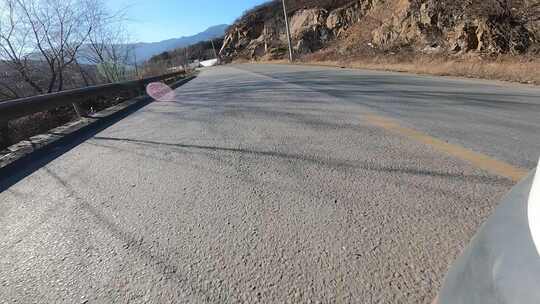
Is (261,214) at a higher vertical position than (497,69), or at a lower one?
higher

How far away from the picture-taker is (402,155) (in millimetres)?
3141

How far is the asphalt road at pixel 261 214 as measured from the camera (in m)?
1.63

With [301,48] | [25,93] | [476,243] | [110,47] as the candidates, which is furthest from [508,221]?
[301,48]

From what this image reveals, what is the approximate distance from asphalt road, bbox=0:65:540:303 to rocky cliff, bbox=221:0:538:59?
12658 millimetres

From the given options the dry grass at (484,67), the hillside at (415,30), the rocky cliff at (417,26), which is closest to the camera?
the dry grass at (484,67)

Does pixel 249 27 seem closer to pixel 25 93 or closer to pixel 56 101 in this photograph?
pixel 25 93

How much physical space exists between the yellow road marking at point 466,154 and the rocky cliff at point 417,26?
13.2m

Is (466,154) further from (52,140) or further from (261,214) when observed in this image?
(52,140)

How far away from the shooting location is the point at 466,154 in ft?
9.93

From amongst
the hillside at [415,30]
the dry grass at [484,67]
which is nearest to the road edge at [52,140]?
the dry grass at [484,67]

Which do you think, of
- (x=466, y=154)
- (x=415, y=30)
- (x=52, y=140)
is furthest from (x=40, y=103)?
(x=415, y=30)

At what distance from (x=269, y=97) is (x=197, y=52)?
116m

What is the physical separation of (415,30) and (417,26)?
253 millimetres

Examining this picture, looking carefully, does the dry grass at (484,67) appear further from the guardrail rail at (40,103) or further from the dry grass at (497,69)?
the guardrail rail at (40,103)
